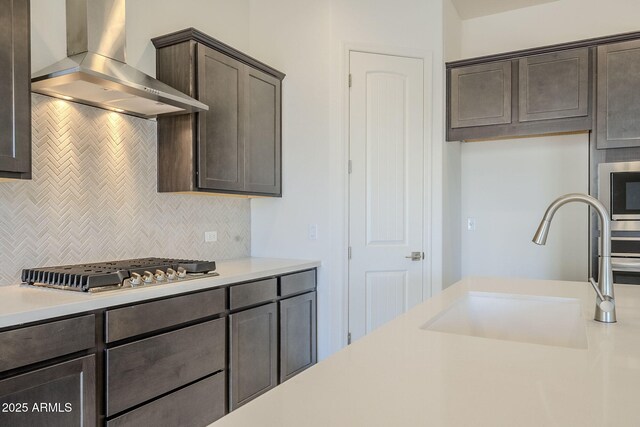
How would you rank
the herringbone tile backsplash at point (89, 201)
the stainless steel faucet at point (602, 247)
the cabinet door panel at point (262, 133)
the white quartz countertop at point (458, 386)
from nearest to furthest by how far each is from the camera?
1. the white quartz countertop at point (458, 386)
2. the stainless steel faucet at point (602, 247)
3. the herringbone tile backsplash at point (89, 201)
4. the cabinet door panel at point (262, 133)

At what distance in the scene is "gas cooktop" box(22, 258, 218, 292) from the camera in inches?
74.0

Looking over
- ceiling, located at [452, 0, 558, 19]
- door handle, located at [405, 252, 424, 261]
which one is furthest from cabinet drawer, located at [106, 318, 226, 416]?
ceiling, located at [452, 0, 558, 19]

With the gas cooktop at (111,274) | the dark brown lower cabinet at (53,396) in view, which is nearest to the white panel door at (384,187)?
A: the gas cooktop at (111,274)

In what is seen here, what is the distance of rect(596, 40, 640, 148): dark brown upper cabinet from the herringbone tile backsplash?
2825mm

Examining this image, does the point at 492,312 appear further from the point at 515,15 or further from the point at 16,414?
the point at 515,15

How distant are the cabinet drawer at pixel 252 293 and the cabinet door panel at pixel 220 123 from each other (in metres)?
0.65

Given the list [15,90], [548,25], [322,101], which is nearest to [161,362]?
[15,90]

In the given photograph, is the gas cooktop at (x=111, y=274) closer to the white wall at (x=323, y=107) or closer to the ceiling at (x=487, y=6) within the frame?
the white wall at (x=323, y=107)

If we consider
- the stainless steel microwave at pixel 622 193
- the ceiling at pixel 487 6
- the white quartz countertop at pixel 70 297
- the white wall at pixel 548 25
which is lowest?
the white quartz countertop at pixel 70 297

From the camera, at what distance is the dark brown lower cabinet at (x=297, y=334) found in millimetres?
2891

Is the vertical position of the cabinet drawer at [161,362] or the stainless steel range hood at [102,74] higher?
the stainless steel range hood at [102,74]

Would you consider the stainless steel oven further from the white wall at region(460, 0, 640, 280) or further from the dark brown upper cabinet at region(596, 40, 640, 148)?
the white wall at region(460, 0, 640, 280)

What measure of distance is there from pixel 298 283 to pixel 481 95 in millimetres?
2015

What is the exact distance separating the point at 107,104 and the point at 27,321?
50.7 inches
